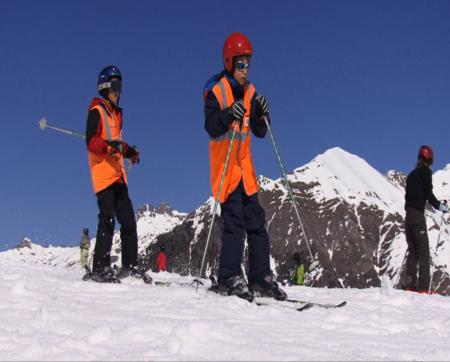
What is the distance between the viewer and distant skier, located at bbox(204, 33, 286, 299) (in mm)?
5953

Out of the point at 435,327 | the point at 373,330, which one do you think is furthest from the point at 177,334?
the point at 435,327

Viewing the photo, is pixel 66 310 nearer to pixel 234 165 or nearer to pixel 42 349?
pixel 42 349

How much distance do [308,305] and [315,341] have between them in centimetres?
163

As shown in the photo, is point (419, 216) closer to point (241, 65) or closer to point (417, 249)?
point (417, 249)

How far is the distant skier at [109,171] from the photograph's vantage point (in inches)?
282

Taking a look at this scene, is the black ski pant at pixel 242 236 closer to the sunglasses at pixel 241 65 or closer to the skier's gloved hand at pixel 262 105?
the skier's gloved hand at pixel 262 105

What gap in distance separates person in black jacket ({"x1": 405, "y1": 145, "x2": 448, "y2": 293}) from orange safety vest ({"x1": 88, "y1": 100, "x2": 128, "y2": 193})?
18.0 feet

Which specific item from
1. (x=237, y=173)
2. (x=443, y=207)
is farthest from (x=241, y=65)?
(x=443, y=207)

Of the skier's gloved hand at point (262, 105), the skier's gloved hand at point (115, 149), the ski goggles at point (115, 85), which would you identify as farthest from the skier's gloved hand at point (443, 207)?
the ski goggles at point (115, 85)

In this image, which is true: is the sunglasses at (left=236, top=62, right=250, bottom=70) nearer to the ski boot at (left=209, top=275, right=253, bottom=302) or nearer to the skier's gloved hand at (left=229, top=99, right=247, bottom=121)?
the skier's gloved hand at (left=229, top=99, right=247, bottom=121)

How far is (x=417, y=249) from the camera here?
33.2 feet

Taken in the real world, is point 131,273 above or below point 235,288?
above

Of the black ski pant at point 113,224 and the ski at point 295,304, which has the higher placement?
the black ski pant at point 113,224

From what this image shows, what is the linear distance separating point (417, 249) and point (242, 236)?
5276mm
